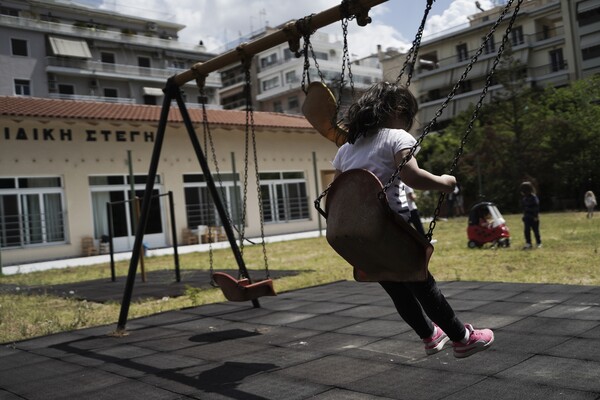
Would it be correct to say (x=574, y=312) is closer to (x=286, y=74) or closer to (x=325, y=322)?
(x=325, y=322)

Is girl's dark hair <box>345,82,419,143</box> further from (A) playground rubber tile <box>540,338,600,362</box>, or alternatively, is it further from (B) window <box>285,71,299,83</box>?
(B) window <box>285,71,299,83</box>

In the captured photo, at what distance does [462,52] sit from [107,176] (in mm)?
30924

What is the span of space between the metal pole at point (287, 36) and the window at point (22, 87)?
3416 centimetres

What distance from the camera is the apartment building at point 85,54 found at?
3584 cm

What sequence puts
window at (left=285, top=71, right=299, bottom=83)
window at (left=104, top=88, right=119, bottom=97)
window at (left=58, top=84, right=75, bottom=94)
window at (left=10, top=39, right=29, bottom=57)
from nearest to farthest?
window at (left=10, top=39, right=29, bottom=57) → window at (left=58, top=84, right=75, bottom=94) → window at (left=104, top=88, right=119, bottom=97) → window at (left=285, top=71, right=299, bottom=83)

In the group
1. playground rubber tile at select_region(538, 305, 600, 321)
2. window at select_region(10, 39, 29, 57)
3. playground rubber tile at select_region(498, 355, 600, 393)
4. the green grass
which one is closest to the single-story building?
the green grass

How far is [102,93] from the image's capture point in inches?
1590

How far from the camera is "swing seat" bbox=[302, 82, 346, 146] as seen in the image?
3908 mm

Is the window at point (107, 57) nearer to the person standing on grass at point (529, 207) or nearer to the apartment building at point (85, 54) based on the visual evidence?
the apartment building at point (85, 54)

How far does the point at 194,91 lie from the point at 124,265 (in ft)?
105

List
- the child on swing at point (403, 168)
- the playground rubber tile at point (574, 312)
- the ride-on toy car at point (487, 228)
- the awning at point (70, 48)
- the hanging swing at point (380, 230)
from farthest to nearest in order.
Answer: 1. the awning at point (70, 48)
2. the ride-on toy car at point (487, 228)
3. the playground rubber tile at point (574, 312)
4. the child on swing at point (403, 168)
5. the hanging swing at point (380, 230)

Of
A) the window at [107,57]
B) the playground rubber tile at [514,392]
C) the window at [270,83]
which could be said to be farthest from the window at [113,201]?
the window at [270,83]

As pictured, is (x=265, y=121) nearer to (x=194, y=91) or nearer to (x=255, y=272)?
(x=255, y=272)

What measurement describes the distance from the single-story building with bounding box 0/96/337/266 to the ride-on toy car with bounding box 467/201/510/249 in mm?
7216
